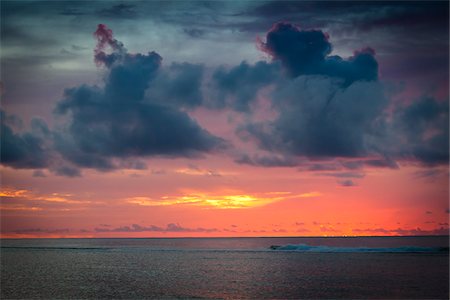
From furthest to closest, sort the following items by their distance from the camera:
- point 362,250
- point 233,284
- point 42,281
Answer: point 362,250, point 42,281, point 233,284

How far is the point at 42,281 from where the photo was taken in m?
68.9

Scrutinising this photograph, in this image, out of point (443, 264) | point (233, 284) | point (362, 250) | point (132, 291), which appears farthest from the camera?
point (362, 250)

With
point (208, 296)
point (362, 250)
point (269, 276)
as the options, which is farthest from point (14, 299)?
point (362, 250)

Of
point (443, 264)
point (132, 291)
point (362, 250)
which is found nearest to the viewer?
point (132, 291)

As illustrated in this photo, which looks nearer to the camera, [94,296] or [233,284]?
[94,296]

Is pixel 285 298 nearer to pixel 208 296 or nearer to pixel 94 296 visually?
pixel 208 296

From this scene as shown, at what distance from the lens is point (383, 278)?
65938 millimetres

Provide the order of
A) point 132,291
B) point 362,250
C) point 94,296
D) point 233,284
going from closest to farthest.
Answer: point 94,296, point 132,291, point 233,284, point 362,250

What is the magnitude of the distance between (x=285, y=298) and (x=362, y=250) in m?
90.8

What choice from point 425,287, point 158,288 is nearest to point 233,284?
point 158,288

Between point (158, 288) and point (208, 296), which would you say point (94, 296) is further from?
point (208, 296)

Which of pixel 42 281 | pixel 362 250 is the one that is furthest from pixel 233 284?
pixel 362 250

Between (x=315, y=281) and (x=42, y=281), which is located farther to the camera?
(x=42, y=281)

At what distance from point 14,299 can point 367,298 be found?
37429 mm
